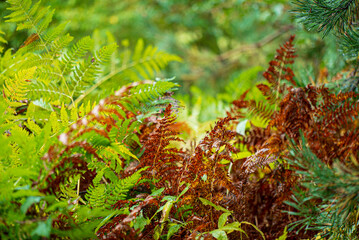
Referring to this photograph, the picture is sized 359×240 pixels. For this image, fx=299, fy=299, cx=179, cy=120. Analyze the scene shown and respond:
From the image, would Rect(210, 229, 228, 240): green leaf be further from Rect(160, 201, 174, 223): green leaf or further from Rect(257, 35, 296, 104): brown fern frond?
Rect(257, 35, 296, 104): brown fern frond

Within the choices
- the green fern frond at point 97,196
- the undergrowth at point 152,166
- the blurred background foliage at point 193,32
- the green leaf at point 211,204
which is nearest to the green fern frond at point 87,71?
the undergrowth at point 152,166

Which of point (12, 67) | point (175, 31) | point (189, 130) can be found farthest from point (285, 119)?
point (175, 31)

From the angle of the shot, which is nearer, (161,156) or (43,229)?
(43,229)

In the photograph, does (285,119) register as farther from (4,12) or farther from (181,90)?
(181,90)

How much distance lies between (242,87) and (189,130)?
534 millimetres

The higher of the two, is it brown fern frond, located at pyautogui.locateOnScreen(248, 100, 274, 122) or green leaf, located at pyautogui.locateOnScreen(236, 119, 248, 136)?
brown fern frond, located at pyautogui.locateOnScreen(248, 100, 274, 122)

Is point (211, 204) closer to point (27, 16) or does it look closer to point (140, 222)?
point (140, 222)

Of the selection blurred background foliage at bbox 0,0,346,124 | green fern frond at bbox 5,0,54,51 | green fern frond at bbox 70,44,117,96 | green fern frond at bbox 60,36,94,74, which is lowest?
blurred background foliage at bbox 0,0,346,124

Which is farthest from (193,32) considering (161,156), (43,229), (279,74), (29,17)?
(43,229)

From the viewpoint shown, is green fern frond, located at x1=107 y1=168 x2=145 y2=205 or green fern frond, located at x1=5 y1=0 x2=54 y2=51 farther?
green fern frond, located at x1=5 y1=0 x2=54 y2=51

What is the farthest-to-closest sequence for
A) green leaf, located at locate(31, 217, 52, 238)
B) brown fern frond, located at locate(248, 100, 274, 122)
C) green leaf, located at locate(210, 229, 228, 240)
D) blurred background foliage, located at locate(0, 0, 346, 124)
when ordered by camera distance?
blurred background foliage, located at locate(0, 0, 346, 124) < brown fern frond, located at locate(248, 100, 274, 122) < green leaf, located at locate(210, 229, 228, 240) < green leaf, located at locate(31, 217, 52, 238)

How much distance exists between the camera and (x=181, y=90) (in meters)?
3.52

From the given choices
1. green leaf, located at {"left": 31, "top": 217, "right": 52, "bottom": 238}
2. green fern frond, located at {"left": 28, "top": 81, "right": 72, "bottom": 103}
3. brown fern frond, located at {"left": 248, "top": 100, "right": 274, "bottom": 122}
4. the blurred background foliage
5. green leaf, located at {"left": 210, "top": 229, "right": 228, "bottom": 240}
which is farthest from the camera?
the blurred background foliage

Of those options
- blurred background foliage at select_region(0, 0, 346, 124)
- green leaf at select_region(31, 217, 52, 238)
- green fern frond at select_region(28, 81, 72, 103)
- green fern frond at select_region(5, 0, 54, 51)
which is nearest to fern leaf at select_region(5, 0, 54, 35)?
green fern frond at select_region(5, 0, 54, 51)
